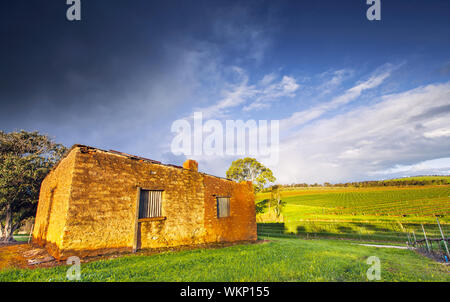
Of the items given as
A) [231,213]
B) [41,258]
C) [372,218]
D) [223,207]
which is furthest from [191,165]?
[372,218]

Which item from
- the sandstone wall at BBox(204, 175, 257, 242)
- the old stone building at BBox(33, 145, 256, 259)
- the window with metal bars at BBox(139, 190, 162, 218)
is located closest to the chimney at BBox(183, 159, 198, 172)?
the old stone building at BBox(33, 145, 256, 259)

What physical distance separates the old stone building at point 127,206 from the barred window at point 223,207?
63 mm

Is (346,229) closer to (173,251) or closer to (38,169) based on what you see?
(173,251)

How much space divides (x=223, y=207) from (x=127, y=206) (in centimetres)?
645

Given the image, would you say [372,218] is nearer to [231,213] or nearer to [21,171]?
[231,213]

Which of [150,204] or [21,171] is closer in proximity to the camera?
[150,204]

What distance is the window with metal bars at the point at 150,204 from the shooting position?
8.91 metres

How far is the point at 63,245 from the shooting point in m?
6.60

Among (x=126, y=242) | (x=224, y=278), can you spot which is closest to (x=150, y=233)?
(x=126, y=242)

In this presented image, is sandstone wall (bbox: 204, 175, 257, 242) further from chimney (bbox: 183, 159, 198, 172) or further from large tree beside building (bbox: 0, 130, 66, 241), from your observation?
large tree beside building (bbox: 0, 130, 66, 241)

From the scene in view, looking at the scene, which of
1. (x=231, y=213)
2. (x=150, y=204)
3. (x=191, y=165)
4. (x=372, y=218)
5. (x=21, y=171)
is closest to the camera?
(x=150, y=204)

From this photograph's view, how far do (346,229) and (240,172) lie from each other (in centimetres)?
1702

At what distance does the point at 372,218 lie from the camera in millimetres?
28766
